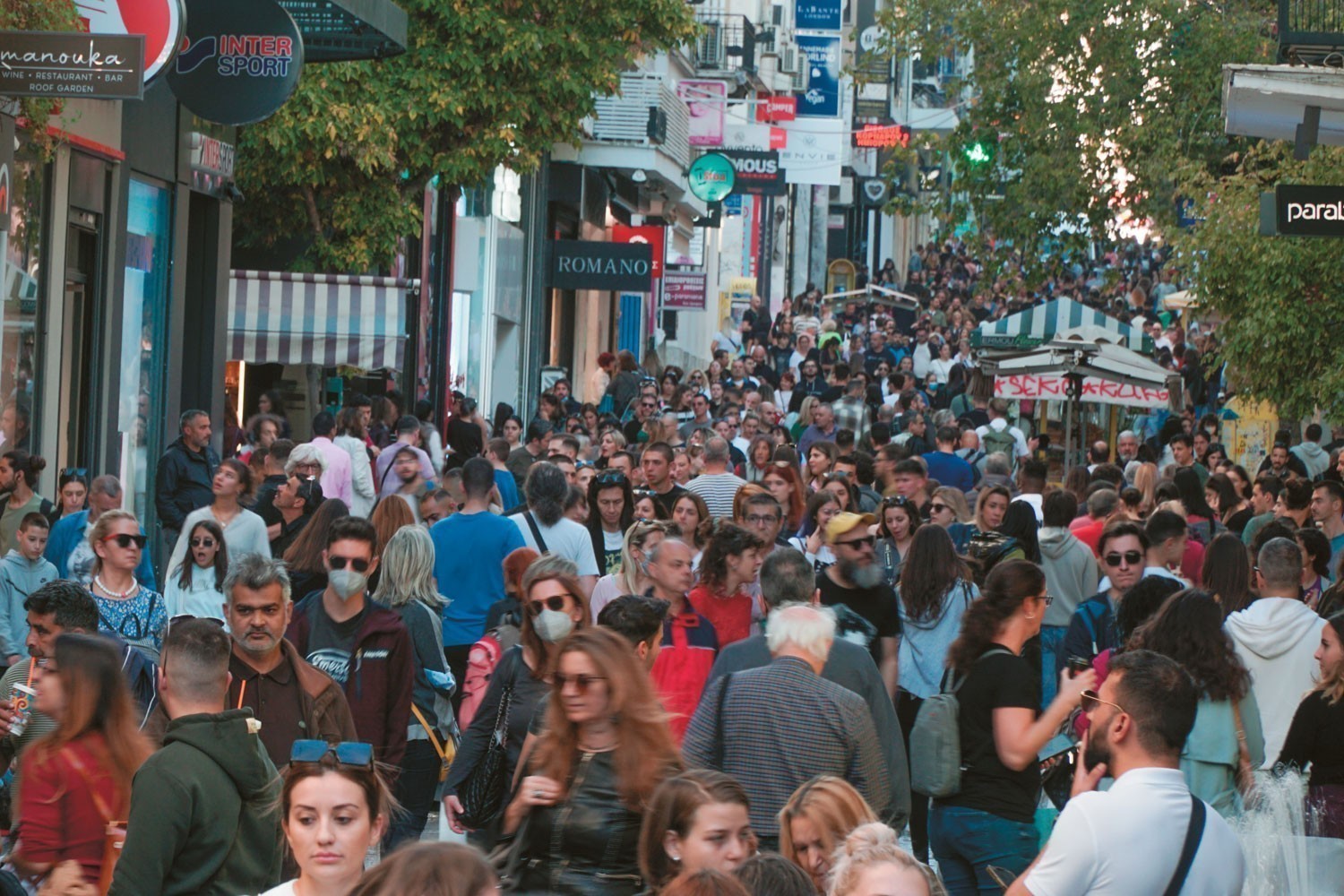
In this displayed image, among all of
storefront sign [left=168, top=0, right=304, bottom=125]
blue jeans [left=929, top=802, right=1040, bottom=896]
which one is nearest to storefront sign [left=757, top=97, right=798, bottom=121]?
storefront sign [left=168, top=0, right=304, bottom=125]

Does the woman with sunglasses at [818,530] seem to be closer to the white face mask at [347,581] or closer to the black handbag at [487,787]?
the white face mask at [347,581]

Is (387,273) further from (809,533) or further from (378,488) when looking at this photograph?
(809,533)

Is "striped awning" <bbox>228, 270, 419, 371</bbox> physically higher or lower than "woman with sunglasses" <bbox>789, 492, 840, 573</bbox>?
higher

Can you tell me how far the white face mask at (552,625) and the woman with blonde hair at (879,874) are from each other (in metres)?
2.58

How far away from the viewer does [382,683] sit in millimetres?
8180

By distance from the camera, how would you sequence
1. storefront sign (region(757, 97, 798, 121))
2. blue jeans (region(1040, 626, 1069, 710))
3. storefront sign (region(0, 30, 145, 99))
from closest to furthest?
blue jeans (region(1040, 626, 1069, 710)) < storefront sign (region(0, 30, 145, 99)) < storefront sign (region(757, 97, 798, 121))

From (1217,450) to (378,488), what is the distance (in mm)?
8494

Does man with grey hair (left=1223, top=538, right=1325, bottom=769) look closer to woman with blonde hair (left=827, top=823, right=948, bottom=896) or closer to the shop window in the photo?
woman with blonde hair (left=827, top=823, right=948, bottom=896)

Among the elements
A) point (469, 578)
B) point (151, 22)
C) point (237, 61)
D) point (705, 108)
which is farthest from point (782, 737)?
point (705, 108)

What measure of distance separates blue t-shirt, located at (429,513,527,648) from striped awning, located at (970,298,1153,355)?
14216 mm

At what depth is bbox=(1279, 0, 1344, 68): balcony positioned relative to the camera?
12773 millimetres

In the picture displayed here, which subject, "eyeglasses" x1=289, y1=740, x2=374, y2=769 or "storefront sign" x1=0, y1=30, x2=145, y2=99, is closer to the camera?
"eyeglasses" x1=289, y1=740, x2=374, y2=769

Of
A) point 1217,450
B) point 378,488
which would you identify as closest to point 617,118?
point 1217,450

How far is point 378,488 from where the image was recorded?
17297 millimetres
